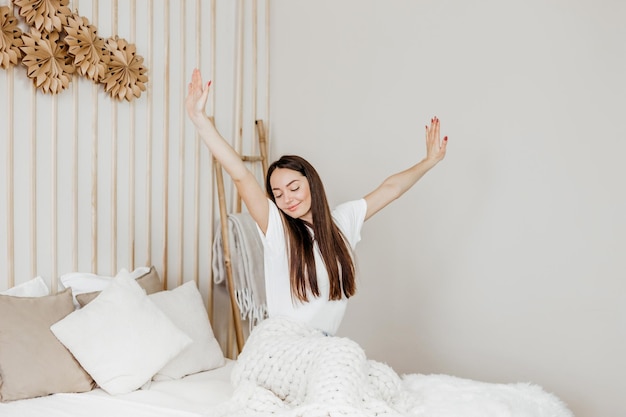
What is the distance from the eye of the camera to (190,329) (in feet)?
7.98

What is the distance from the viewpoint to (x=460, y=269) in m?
2.59

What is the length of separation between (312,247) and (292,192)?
8.1 inches

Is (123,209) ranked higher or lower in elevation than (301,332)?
higher

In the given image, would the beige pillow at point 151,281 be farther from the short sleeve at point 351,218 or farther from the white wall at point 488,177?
the white wall at point 488,177

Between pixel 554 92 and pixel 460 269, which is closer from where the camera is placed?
pixel 554 92

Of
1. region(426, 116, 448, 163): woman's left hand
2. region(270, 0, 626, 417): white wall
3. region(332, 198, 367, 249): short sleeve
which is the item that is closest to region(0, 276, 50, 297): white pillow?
region(332, 198, 367, 249): short sleeve

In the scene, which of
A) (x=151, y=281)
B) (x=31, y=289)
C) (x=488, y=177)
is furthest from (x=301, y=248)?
(x=31, y=289)

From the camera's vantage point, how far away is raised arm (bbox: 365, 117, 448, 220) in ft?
8.00

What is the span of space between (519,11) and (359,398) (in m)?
1.63

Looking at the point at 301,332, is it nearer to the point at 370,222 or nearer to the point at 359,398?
the point at 359,398

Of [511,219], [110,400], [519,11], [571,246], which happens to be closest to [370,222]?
[511,219]

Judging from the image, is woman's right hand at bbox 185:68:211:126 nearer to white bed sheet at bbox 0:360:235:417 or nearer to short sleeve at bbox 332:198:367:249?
short sleeve at bbox 332:198:367:249

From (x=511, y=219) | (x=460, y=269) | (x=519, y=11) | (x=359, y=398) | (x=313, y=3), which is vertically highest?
(x=313, y=3)

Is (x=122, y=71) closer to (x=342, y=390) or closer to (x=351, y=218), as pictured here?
(x=351, y=218)
